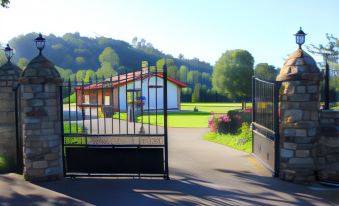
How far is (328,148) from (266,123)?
191cm

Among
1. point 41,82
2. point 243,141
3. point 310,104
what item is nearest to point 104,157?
point 41,82

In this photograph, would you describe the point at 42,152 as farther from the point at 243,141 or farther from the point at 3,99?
the point at 243,141

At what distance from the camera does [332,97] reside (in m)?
12.0

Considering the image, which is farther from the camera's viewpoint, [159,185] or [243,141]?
[243,141]

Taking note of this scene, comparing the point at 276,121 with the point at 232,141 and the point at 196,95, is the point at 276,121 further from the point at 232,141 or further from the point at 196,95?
the point at 196,95

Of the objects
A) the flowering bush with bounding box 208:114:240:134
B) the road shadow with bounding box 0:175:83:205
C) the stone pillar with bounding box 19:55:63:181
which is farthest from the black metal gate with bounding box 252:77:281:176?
the stone pillar with bounding box 19:55:63:181

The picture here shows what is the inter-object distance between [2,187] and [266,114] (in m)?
6.63

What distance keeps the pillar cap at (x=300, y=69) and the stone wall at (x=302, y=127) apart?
0.38 ft

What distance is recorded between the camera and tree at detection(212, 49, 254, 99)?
46844 millimetres

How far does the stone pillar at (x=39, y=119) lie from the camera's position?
875 cm

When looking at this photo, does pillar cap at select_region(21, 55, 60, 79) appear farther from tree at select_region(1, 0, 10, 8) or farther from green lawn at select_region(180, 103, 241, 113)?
green lawn at select_region(180, 103, 241, 113)

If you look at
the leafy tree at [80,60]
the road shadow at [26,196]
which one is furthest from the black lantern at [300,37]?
the leafy tree at [80,60]

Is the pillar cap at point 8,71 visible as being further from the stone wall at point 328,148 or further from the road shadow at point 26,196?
the stone wall at point 328,148

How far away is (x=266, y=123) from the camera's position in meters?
9.98
